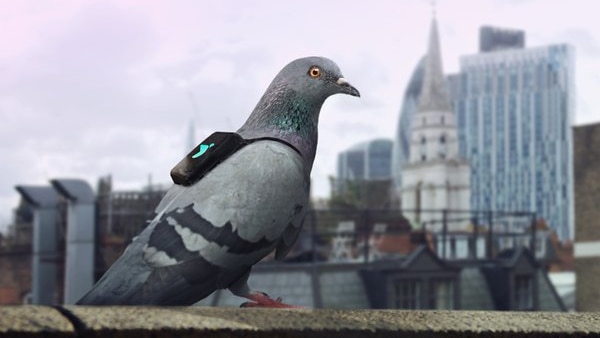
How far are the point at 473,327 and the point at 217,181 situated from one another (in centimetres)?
124

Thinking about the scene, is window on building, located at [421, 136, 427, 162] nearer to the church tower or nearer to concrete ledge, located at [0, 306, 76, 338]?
the church tower

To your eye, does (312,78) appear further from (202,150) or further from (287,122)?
(202,150)

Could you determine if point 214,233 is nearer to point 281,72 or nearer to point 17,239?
point 281,72

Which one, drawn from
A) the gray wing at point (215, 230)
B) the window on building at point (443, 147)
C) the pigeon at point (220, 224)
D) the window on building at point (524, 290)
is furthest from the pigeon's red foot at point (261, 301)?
the window on building at point (443, 147)

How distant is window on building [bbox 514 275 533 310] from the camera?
3231 centimetres

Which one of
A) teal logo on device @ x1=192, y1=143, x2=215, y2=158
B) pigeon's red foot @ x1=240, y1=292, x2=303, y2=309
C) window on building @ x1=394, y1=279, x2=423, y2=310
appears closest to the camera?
pigeon's red foot @ x1=240, y1=292, x2=303, y2=309

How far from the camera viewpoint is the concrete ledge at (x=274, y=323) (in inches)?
136

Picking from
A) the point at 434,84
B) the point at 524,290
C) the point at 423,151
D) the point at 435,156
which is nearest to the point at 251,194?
the point at 524,290

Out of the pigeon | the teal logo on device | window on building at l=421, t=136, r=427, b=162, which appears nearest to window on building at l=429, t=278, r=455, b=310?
the pigeon

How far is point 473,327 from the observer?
4242 millimetres

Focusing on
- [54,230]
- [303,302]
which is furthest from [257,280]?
[54,230]

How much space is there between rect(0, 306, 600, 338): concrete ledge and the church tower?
13945 centimetres

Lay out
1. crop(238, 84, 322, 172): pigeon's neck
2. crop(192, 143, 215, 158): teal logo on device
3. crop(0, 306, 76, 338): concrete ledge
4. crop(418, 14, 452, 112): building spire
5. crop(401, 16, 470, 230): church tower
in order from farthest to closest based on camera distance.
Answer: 1. crop(418, 14, 452, 112): building spire
2. crop(401, 16, 470, 230): church tower
3. crop(238, 84, 322, 172): pigeon's neck
4. crop(192, 143, 215, 158): teal logo on device
5. crop(0, 306, 76, 338): concrete ledge

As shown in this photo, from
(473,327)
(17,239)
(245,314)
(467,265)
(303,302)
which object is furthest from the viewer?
(17,239)
